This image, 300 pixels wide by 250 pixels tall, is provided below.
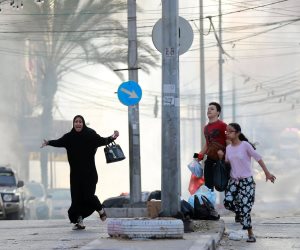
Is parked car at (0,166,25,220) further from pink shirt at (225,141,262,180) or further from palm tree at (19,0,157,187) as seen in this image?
pink shirt at (225,141,262,180)

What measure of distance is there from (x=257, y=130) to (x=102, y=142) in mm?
44489

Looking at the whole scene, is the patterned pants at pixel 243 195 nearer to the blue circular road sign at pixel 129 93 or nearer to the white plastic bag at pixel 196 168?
the white plastic bag at pixel 196 168

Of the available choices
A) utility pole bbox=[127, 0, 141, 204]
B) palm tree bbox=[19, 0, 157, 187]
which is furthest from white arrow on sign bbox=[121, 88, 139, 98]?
palm tree bbox=[19, 0, 157, 187]

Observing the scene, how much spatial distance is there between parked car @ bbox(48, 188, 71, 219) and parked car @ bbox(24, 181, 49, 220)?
0.57m

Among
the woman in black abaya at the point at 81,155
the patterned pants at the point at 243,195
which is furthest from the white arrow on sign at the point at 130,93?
the patterned pants at the point at 243,195

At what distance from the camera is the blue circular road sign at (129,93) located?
1670 centimetres

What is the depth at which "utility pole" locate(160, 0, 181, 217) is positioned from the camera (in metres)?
10.2

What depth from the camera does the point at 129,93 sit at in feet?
55.0

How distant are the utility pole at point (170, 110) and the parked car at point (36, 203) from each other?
51.8ft

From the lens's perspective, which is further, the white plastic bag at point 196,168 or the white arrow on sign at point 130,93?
the white arrow on sign at point 130,93

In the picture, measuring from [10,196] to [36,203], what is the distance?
9.00 m

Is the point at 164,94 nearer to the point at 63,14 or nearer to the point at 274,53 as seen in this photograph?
the point at 63,14

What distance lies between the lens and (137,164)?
61.1 ft

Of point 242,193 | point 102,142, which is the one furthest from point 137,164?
point 242,193
